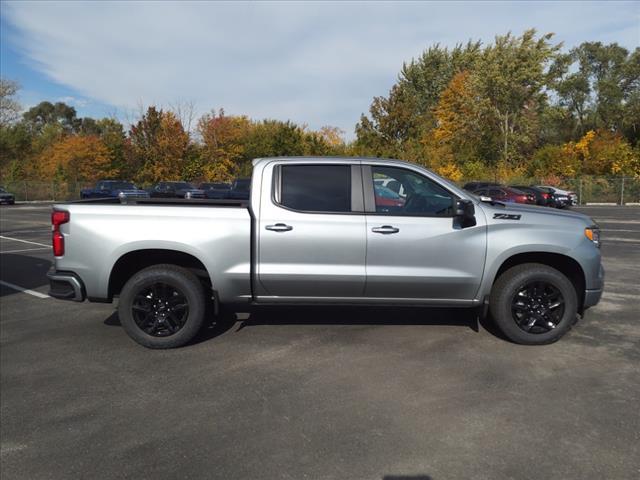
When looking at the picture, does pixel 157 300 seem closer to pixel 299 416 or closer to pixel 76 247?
pixel 76 247

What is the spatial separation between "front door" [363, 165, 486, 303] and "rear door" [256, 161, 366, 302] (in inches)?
5.4

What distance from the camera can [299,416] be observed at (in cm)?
337

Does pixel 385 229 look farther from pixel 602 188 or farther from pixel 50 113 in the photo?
pixel 50 113

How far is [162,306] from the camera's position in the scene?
470cm

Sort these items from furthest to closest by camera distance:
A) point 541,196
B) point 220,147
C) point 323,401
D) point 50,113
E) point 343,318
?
point 50,113 → point 220,147 → point 541,196 → point 343,318 → point 323,401

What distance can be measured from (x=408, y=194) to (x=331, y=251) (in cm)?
99

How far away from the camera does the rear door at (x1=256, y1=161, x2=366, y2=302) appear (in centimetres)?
454

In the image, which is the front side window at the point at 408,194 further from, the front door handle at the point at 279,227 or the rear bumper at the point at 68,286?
the rear bumper at the point at 68,286

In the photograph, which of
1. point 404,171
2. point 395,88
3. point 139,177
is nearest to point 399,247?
point 404,171

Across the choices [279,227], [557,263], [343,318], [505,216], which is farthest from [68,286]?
[557,263]

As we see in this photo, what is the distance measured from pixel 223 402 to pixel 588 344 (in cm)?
369

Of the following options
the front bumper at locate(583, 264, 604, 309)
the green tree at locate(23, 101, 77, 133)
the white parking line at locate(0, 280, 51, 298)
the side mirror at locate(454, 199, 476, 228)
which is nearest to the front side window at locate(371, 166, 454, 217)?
the side mirror at locate(454, 199, 476, 228)

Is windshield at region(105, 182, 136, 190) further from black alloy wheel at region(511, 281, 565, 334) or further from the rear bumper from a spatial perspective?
black alloy wheel at region(511, 281, 565, 334)

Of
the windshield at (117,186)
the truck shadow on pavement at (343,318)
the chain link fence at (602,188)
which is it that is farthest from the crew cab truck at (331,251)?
the chain link fence at (602,188)
